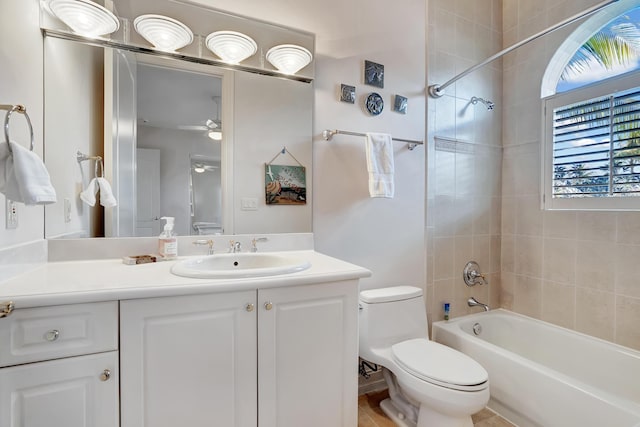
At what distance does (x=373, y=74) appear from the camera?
184 centimetres

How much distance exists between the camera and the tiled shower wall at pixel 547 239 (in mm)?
1737

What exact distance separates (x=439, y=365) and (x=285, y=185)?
3.89 ft

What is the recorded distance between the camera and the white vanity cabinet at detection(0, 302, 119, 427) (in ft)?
2.62

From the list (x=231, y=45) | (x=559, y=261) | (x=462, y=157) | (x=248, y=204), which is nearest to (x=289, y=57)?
(x=231, y=45)

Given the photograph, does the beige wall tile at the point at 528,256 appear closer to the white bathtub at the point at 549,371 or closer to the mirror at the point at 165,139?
the white bathtub at the point at 549,371

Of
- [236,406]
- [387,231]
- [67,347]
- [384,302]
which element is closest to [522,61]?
[387,231]

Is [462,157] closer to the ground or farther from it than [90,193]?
farther from it

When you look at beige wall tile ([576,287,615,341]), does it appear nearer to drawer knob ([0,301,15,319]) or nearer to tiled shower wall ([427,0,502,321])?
tiled shower wall ([427,0,502,321])

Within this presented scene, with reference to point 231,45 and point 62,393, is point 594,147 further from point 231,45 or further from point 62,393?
point 62,393

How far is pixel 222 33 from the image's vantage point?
4.82 feet

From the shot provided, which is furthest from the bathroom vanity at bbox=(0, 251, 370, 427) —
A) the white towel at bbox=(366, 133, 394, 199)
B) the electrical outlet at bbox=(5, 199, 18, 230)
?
the white towel at bbox=(366, 133, 394, 199)

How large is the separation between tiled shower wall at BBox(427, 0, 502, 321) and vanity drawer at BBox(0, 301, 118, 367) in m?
1.82

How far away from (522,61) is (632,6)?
59cm

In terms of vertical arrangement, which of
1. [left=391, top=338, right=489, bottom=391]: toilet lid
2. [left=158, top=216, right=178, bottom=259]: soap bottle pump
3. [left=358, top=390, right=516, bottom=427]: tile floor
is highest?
[left=158, top=216, right=178, bottom=259]: soap bottle pump
